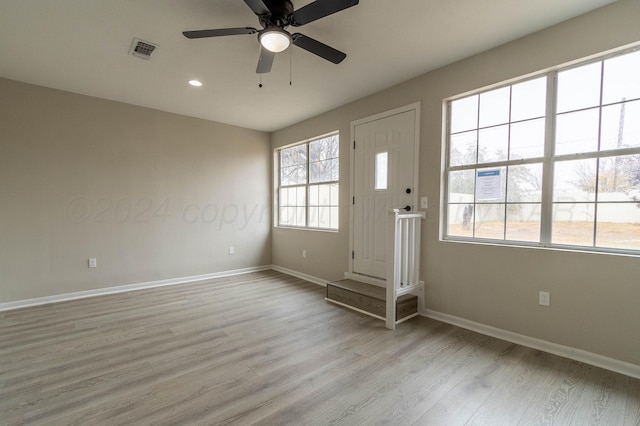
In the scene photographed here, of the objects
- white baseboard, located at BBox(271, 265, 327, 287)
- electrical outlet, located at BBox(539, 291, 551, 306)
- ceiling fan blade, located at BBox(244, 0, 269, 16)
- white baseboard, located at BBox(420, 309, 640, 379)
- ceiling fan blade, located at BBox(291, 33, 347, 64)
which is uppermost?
ceiling fan blade, located at BBox(244, 0, 269, 16)

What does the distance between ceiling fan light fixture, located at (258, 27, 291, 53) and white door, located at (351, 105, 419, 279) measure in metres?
1.78

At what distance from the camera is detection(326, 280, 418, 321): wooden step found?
2.96 m

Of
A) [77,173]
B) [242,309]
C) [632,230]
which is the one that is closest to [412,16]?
[632,230]

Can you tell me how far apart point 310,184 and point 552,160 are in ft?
10.5

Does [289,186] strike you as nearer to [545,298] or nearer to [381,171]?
[381,171]

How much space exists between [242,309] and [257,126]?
3.20m

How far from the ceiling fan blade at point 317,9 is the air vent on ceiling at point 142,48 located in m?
1.52

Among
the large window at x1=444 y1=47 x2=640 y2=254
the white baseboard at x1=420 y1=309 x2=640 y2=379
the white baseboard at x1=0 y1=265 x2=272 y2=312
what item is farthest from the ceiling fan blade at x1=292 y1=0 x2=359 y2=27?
the white baseboard at x1=0 y1=265 x2=272 y2=312

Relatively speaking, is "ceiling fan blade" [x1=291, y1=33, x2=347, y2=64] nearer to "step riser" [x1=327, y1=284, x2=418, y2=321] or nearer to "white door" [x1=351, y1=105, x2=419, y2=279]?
"white door" [x1=351, y1=105, x2=419, y2=279]

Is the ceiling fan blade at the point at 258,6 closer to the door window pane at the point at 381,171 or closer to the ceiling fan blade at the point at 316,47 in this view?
the ceiling fan blade at the point at 316,47

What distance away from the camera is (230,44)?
249 centimetres

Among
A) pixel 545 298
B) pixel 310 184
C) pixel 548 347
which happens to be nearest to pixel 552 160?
pixel 545 298

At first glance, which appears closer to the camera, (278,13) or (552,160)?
(278,13)

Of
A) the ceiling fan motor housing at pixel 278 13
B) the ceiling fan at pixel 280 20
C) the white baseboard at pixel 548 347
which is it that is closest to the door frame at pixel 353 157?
the white baseboard at pixel 548 347
